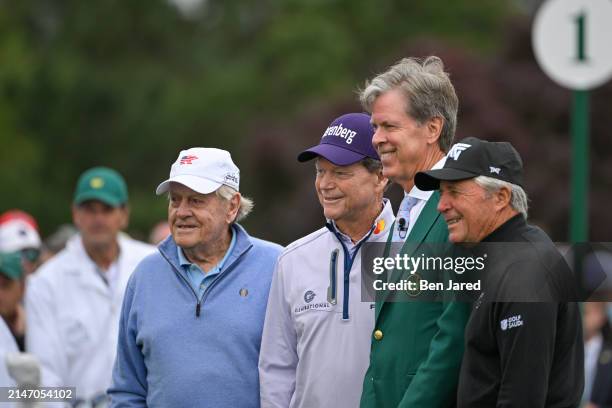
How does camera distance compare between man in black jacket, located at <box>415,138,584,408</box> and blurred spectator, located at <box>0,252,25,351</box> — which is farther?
blurred spectator, located at <box>0,252,25,351</box>

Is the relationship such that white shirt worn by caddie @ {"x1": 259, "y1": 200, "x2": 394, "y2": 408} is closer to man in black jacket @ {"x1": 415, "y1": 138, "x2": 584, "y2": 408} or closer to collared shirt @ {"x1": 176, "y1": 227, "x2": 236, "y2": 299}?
collared shirt @ {"x1": 176, "y1": 227, "x2": 236, "y2": 299}

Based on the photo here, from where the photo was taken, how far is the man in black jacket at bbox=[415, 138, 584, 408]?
4.55 meters

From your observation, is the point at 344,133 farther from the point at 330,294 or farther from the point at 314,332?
the point at 314,332

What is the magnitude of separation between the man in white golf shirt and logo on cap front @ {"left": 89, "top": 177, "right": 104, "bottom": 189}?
284 cm

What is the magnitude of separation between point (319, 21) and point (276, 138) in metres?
9.84

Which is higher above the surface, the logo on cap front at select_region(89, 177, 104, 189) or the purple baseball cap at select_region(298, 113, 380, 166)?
the logo on cap front at select_region(89, 177, 104, 189)

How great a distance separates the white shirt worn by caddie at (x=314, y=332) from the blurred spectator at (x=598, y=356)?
4539mm

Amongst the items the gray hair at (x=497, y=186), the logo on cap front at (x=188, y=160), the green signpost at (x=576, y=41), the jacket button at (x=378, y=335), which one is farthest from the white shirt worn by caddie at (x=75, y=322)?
the gray hair at (x=497, y=186)

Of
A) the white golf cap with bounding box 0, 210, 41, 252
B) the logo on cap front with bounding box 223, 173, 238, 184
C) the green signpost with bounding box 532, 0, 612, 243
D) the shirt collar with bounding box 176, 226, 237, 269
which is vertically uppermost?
the green signpost with bounding box 532, 0, 612, 243

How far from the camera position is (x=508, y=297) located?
4.62 meters

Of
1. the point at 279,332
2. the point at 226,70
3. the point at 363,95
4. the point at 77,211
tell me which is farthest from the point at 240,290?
the point at 226,70

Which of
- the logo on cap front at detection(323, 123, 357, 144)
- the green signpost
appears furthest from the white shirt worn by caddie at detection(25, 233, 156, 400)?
the green signpost

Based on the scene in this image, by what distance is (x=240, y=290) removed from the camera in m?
6.01

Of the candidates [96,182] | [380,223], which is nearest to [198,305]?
[380,223]
